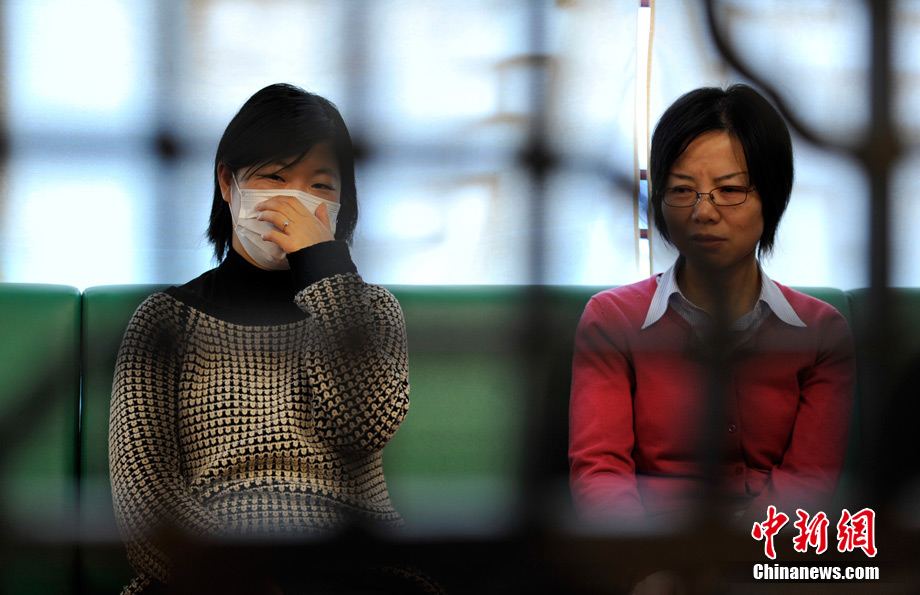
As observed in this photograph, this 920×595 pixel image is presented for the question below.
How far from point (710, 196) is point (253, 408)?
0.63 m

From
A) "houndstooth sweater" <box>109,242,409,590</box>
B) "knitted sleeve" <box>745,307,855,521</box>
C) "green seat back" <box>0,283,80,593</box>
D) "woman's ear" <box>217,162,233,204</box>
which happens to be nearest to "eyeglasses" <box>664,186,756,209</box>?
"knitted sleeve" <box>745,307,855,521</box>

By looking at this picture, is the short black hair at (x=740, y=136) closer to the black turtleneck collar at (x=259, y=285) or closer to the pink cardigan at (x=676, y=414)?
the pink cardigan at (x=676, y=414)

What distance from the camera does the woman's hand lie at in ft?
2.92

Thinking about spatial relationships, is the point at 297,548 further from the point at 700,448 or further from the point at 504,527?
the point at 700,448

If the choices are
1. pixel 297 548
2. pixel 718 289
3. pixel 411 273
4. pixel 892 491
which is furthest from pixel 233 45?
pixel 892 491

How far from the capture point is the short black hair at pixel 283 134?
2.93ft

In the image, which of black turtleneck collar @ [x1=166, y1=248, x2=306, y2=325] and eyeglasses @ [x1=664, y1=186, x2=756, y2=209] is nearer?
eyeglasses @ [x1=664, y1=186, x2=756, y2=209]

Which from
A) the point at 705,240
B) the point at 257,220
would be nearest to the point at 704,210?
the point at 705,240

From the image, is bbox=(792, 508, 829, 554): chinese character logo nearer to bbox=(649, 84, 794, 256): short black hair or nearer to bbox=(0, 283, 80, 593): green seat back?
bbox=(649, 84, 794, 256): short black hair

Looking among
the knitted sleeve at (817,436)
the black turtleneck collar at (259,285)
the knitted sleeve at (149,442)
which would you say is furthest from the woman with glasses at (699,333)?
the knitted sleeve at (149,442)

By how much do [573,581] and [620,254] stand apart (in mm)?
430

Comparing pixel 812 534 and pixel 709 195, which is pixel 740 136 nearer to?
pixel 709 195

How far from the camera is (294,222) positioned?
91cm

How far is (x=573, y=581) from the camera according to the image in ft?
1.69
